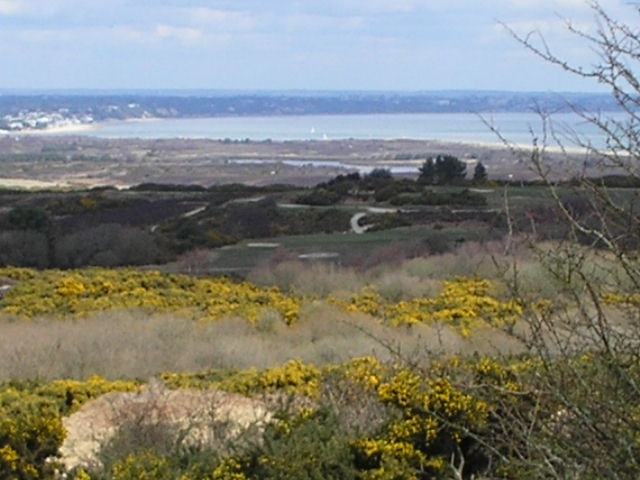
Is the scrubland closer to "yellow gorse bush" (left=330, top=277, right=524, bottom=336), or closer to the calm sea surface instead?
"yellow gorse bush" (left=330, top=277, right=524, bottom=336)

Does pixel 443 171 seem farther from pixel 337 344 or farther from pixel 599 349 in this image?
pixel 599 349

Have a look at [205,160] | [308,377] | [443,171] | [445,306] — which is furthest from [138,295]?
[205,160]

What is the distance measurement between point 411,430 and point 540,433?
6.15 ft

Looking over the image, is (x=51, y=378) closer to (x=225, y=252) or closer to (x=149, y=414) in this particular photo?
(x=149, y=414)

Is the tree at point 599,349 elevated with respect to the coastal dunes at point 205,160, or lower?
elevated

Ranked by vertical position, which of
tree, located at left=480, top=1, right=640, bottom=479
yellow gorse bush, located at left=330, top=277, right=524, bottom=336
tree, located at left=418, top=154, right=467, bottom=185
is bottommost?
tree, located at left=418, top=154, right=467, bottom=185

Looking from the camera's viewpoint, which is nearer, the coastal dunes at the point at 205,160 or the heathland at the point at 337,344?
the heathland at the point at 337,344

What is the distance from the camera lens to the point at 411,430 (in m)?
6.55

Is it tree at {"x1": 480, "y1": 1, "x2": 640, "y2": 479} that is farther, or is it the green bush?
the green bush

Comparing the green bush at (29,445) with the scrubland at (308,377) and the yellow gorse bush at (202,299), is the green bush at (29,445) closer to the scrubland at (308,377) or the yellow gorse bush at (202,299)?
the scrubland at (308,377)

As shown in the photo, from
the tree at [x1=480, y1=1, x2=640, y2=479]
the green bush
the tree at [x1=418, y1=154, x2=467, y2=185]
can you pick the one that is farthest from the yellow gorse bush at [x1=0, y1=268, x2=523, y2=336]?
the tree at [x1=418, y1=154, x2=467, y2=185]

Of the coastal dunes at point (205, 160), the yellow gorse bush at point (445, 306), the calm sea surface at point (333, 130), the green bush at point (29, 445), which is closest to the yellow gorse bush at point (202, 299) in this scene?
the yellow gorse bush at point (445, 306)

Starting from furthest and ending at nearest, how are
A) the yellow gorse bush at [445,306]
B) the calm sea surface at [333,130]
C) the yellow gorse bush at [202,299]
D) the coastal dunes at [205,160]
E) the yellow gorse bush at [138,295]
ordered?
1. the calm sea surface at [333,130]
2. the coastal dunes at [205,160]
3. the yellow gorse bush at [138,295]
4. the yellow gorse bush at [202,299]
5. the yellow gorse bush at [445,306]

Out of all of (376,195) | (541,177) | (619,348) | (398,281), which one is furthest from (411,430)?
(376,195)
